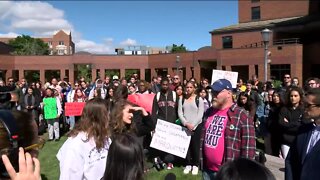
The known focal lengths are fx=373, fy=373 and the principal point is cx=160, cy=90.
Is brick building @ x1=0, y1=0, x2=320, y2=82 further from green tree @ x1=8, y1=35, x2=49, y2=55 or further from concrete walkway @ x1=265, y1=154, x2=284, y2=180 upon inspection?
concrete walkway @ x1=265, y1=154, x2=284, y2=180

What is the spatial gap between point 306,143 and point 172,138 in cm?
484

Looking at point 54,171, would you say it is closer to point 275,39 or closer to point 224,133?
point 224,133

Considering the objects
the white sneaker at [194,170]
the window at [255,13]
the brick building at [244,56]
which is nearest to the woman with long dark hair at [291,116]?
the white sneaker at [194,170]

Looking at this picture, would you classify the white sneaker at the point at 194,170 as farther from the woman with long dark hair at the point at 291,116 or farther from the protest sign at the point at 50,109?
the protest sign at the point at 50,109

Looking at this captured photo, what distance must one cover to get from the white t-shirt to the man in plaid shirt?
1.69 m

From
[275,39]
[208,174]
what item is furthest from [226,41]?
[208,174]

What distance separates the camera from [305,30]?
45.1m

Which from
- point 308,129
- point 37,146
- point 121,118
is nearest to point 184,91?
point 121,118

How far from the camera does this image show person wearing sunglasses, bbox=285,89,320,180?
12.3ft

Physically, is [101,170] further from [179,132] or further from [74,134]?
A: [179,132]

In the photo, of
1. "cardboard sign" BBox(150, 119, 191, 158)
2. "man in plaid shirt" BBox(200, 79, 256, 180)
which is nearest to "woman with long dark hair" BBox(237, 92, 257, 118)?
"cardboard sign" BBox(150, 119, 191, 158)

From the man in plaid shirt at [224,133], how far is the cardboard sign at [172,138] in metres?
3.35

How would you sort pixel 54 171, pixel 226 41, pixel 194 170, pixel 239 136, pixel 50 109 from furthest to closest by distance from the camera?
pixel 226 41, pixel 50 109, pixel 54 171, pixel 194 170, pixel 239 136

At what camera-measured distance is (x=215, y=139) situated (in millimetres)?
4777
